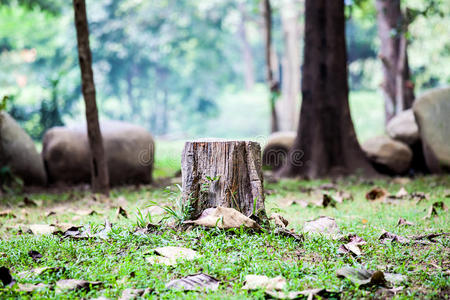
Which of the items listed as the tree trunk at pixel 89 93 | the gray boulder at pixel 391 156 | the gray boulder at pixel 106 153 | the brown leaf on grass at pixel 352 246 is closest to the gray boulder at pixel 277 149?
the gray boulder at pixel 391 156

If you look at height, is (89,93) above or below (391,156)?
above

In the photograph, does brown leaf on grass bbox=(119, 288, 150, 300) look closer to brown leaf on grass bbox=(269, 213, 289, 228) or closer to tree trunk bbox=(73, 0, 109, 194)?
brown leaf on grass bbox=(269, 213, 289, 228)

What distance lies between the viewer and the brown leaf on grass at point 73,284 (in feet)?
7.05

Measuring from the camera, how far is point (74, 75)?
2384 cm

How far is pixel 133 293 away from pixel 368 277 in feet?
3.60

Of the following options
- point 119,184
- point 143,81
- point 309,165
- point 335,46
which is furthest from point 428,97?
point 143,81

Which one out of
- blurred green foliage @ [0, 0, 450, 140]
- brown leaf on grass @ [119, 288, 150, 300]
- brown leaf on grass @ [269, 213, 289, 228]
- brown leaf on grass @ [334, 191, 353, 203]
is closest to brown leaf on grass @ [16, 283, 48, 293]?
brown leaf on grass @ [119, 288, 150, 300]

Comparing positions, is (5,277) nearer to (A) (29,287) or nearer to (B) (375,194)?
(A) (29,287)

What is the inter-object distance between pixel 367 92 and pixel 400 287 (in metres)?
26.8

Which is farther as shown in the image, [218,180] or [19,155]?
[19,155]

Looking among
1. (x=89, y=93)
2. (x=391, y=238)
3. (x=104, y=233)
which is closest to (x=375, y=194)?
(x=391, y=238)

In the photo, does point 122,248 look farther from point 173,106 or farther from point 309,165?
point 173,106

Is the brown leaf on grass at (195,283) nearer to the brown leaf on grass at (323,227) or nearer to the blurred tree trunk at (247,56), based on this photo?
the brown leaf on grass at (323,227)

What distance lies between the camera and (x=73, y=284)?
2.17 m
